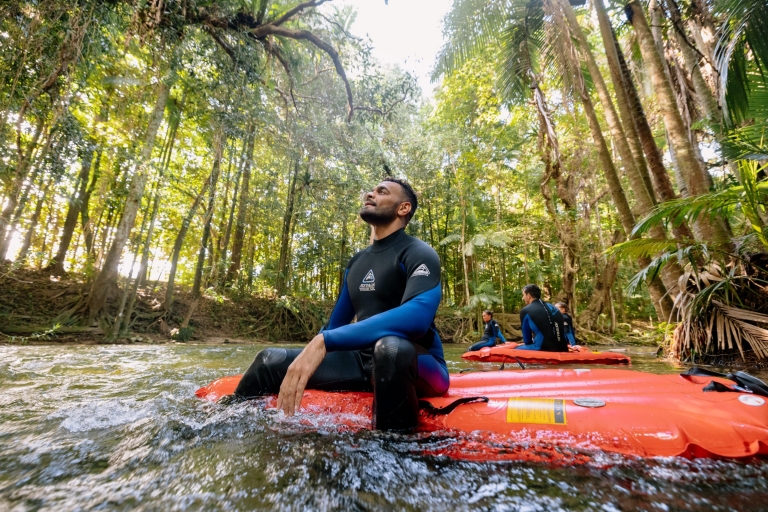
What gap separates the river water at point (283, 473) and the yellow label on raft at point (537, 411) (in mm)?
238

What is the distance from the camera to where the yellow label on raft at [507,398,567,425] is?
4.77 feet

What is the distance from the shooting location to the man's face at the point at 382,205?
2213mm

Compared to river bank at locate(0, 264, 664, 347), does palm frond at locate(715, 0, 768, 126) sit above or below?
above

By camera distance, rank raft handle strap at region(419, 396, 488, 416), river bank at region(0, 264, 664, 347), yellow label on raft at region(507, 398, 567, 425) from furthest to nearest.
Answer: river bank at region(0, 264, 664, 347) < raft handle strap at region(419, 396, 488, 416) < yellow label on raft at region(507, 398, 567, 425)

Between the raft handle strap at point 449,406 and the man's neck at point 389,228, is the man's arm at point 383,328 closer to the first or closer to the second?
the raft handle strap at point 449,406

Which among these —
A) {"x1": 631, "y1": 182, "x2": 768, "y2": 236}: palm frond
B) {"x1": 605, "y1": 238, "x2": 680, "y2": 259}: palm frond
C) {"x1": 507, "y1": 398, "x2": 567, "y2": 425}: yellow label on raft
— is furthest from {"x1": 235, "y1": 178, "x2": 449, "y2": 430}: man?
{"x1": 605, "y1": 238, "x2": 680, "y2": 259}: palm frond

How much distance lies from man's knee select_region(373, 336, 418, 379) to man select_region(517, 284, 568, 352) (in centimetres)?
413

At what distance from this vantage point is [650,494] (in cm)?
101

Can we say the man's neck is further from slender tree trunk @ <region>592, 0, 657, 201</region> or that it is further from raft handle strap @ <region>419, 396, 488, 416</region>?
slender tree trunk @ <region>592, 0, 657, 201</region>

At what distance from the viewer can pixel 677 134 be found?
177 inches

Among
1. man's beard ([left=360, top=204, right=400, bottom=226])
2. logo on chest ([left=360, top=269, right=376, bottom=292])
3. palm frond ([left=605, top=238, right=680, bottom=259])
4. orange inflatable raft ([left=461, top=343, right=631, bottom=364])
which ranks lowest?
orange inflatable raft ([left=461, top=343, right=631, bottom=364])

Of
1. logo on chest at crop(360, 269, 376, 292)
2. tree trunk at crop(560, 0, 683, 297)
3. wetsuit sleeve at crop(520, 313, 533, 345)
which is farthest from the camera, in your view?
wetsuit sleeve at crop(520, 313, 533, 345)

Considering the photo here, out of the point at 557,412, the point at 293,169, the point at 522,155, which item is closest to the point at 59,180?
the point at 293,169

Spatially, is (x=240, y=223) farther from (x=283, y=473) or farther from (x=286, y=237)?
(x=283, y=473)
